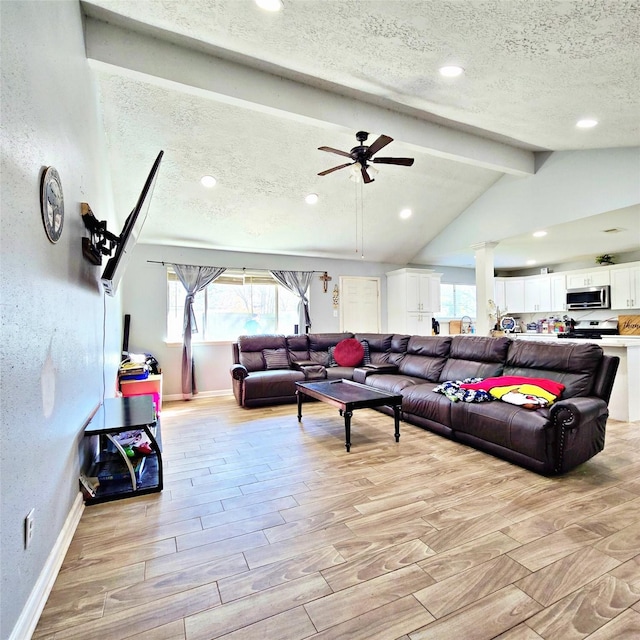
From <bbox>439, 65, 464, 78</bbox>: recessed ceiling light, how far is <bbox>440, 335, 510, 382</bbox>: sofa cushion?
2576 millimetres

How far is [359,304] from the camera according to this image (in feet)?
24.0

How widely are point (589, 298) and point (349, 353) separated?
4.91 m

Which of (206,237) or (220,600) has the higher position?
(206,237)

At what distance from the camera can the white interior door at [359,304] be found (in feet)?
23.5

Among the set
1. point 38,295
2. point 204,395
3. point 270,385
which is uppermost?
point 38,295

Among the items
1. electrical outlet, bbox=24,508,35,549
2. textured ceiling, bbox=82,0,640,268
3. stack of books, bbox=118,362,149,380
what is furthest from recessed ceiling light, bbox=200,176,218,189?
electrical outlet, bbox=24,508,35,549

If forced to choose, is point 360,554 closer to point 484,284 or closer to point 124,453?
point 124,453

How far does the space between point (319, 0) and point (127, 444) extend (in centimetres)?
323

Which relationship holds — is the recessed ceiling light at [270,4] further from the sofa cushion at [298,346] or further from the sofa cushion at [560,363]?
the sofa cushion at [298,346]

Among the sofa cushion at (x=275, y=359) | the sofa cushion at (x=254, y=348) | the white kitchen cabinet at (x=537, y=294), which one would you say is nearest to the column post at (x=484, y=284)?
the white kitchen cabinet at (x=537, y=294)

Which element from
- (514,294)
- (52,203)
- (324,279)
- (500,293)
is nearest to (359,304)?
(324,279)

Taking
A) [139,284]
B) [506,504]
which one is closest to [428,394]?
[506,504]

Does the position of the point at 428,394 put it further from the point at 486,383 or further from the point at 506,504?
the point at 506,504

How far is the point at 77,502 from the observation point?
2168 mm
